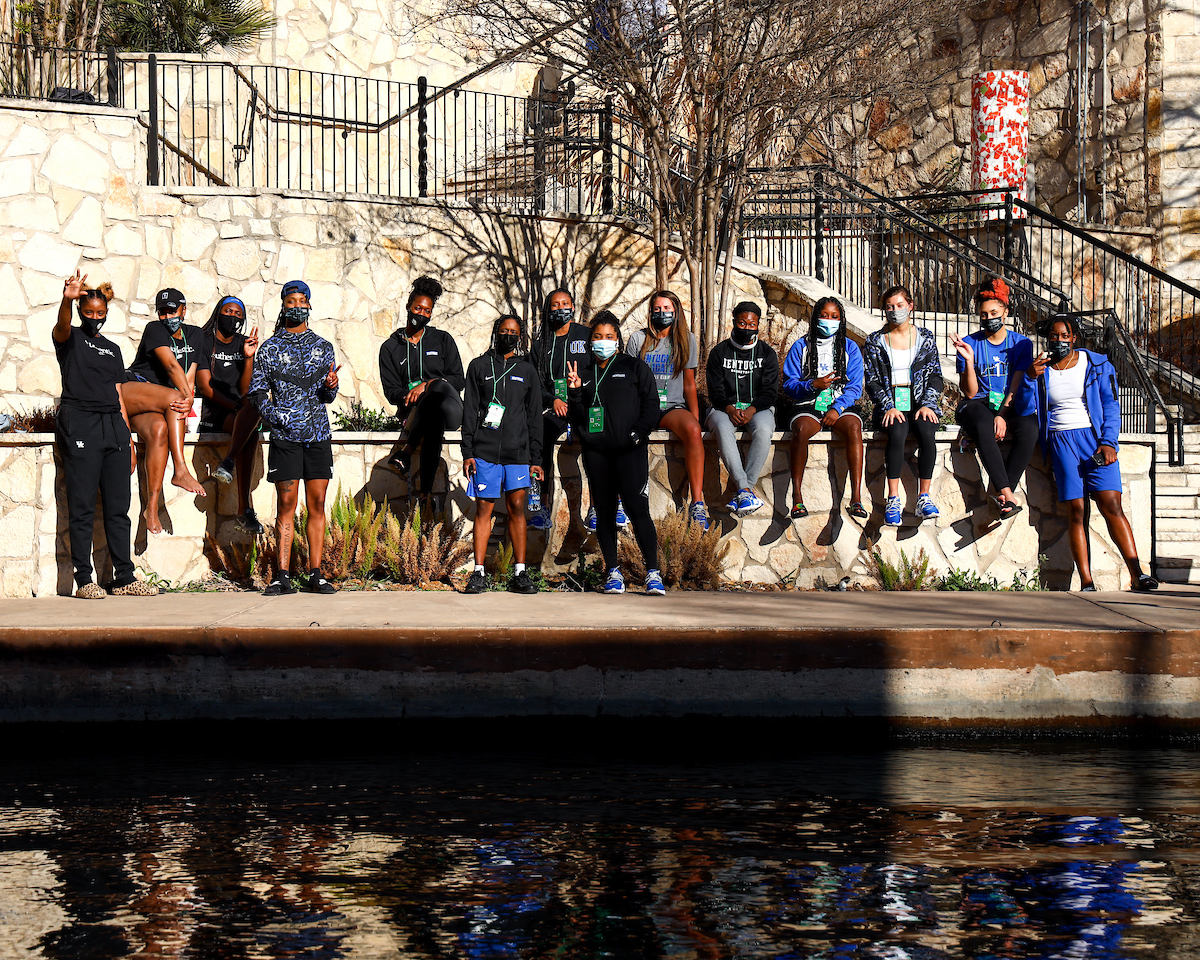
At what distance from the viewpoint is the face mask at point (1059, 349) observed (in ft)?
30.8

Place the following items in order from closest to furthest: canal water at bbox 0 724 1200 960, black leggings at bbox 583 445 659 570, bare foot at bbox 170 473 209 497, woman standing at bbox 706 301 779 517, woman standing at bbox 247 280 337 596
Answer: canal water at bbox 0 724 1200 960 < woman standing at bbox 247 280 337 596 < black leggings at bbox 583 445 659 570 < bare foot at bbox 170 473 209 497 < woman standing at bbox 706 301 779 517

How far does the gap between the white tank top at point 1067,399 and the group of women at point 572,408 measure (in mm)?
12

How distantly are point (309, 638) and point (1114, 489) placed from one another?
18.9 feet

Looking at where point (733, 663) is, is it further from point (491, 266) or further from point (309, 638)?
point (491, 266)

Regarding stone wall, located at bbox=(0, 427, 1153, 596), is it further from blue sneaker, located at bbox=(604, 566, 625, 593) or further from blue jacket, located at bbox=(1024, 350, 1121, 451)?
blue sneaker, located at bbox=(604, 566, 625, 593)

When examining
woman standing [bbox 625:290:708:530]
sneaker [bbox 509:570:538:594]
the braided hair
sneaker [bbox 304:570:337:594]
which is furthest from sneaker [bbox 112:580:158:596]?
the braided hair

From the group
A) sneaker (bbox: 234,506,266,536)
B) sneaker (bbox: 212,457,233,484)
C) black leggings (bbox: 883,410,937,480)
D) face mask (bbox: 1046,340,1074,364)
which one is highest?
face mask (bbox: 1046,340,1074,364)

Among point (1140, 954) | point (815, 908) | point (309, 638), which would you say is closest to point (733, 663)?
point (309, 638)

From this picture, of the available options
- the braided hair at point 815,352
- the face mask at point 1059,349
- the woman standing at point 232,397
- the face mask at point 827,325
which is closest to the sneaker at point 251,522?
the woman standing at point 232,397

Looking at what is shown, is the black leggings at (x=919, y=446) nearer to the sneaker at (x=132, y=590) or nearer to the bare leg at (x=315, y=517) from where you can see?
the bare leg at (x=315, y=517)

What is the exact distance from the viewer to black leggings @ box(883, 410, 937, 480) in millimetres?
9398

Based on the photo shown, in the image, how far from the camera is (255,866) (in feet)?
14.8

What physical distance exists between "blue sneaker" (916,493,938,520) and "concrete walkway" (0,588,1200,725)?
2.45m

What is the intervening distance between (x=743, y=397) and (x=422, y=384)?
234 centimetres
